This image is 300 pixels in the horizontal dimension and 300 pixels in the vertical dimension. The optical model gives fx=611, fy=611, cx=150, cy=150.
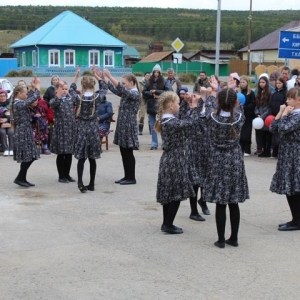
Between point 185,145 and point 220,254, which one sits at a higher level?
point 185,145

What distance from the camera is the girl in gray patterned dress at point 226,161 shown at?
6543 millimetres

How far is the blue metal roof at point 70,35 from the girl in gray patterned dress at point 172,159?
187ft

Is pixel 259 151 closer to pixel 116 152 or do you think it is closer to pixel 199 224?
pixel 116 152

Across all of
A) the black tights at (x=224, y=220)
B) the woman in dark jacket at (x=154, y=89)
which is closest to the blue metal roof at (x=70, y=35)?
the woman in dark jacket at (x=154, y=89)

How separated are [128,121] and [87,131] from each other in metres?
0.89

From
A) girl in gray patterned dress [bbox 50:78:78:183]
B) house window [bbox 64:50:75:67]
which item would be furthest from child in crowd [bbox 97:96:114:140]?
house window [bbox 64:50:75:67]

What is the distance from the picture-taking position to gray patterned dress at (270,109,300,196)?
7258 mm

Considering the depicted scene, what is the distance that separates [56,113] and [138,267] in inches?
197

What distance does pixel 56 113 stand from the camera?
10.5 m

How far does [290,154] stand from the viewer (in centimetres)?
740

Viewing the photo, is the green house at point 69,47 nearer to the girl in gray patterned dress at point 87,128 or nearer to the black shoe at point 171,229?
the girl in gray patterned dress at point 87,128

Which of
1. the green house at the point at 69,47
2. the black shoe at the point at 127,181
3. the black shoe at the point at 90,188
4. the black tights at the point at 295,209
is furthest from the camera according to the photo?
the green house at the point at 69,47

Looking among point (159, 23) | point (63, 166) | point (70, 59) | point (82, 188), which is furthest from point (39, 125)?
point (159, 23)

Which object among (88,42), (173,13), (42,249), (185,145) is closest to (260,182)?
(185,145)
